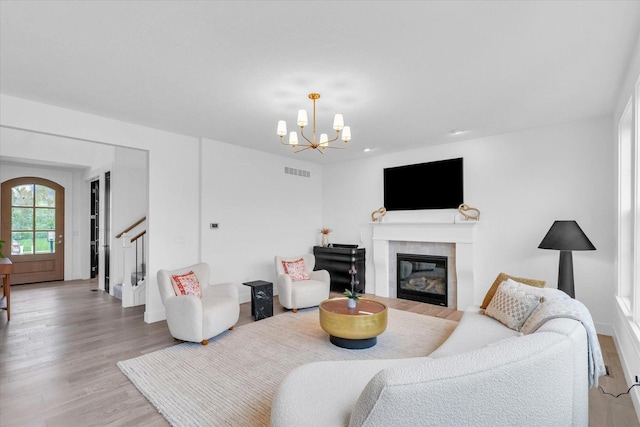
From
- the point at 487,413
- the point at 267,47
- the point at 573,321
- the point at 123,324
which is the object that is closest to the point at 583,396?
the point at 573,321

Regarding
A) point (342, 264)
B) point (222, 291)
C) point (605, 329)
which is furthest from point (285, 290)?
point (605, 329)

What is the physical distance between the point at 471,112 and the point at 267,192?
11.6 feet

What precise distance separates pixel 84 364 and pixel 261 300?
1990 mm

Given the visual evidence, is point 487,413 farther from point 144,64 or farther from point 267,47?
point 144,64

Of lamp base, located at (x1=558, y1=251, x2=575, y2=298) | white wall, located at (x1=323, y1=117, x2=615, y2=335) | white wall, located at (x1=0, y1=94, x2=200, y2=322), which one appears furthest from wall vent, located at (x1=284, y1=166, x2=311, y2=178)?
lamp base, located at (x1=558, y1=251, x2=575, y2=298)

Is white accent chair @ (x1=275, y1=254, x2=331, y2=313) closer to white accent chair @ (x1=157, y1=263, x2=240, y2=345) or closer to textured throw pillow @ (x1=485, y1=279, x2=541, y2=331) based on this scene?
white accent chair @ (x1=157, y1=263, x2=240, y2=345)

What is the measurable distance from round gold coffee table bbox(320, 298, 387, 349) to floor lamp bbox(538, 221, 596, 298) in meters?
2.05

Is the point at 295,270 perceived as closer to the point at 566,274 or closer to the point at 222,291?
the point at 222,291

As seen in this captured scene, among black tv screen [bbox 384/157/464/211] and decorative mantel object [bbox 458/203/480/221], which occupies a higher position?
black tv screen [bbox 384/157/464/211]

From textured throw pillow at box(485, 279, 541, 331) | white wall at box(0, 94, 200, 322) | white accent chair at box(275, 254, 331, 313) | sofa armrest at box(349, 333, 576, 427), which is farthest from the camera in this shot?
white accent chair at box(275, 254, 331, 313)

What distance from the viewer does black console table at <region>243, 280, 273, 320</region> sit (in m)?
4.36

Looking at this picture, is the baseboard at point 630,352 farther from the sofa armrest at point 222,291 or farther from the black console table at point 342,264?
the sofa armrest at point 222,291

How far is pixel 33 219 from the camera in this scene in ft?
23.5

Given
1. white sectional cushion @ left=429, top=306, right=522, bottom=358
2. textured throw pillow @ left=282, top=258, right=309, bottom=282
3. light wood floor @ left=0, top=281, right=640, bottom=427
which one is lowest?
light wood floor @ left=0, top=281, right=640, bottom=427
